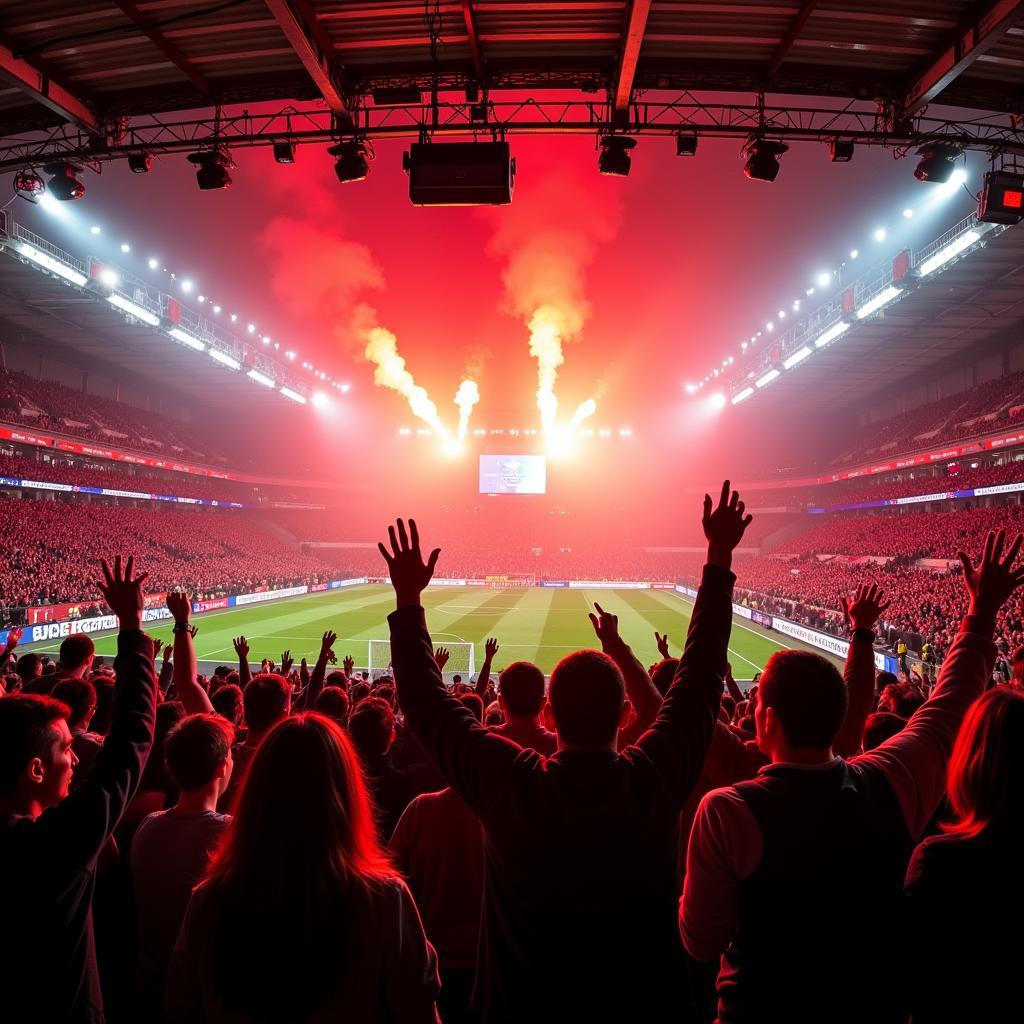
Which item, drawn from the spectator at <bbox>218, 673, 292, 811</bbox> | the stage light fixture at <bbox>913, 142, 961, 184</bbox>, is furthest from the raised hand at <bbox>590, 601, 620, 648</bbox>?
the stage light fixture at <bbox>913, 142, 961, 184</bbox>

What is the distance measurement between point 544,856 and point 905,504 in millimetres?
53416

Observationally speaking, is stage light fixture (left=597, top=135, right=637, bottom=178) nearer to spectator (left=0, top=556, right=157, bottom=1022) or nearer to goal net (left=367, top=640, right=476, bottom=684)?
spectator (left=0, top=556, right=157, bottom=1022)

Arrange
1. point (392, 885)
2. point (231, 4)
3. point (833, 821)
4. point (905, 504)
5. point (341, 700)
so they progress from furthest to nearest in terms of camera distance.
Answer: point (905, 504), point (231, 4), point (341, 700), point (833, 821), point (392, 885)

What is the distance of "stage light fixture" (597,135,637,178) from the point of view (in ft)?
31.6

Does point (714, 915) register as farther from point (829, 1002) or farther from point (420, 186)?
point (420, 186)

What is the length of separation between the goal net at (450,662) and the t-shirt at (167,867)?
18.2 metres

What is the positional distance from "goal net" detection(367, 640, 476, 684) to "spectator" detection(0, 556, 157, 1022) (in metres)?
18.5

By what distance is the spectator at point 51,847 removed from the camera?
74.2 inches

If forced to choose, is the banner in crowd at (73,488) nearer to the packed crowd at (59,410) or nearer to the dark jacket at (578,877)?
the packed crowd at (59,410)

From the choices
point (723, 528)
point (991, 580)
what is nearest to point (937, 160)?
point (991, 580)

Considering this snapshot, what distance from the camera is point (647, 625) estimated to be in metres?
33.1

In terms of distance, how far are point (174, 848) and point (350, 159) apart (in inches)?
403

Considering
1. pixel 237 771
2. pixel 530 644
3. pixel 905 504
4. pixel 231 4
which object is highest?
pixel 231 4

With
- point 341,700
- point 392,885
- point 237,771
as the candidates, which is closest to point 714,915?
point 392,885
